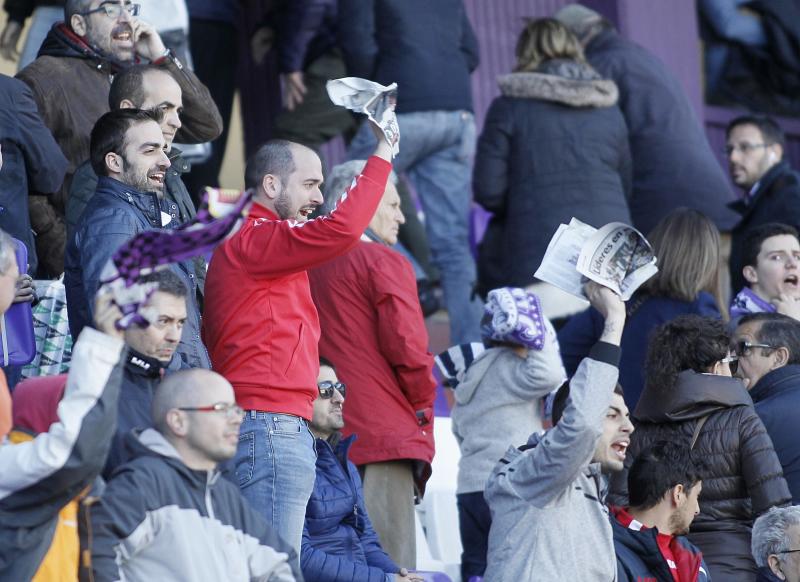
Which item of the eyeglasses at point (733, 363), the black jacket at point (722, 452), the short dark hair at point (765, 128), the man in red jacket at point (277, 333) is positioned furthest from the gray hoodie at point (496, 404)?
the short dark hair at point (765, 128)

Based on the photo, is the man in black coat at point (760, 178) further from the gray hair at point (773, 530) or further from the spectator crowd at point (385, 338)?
the gray hair at point (773, 530)

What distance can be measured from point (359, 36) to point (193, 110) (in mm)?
2062

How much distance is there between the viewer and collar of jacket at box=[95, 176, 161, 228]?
5176 millimetres

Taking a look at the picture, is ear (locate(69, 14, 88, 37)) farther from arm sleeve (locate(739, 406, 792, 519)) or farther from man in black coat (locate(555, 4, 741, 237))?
man in black coat (locate(555, 4, 741, 237))

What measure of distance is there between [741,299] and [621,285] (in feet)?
6.42

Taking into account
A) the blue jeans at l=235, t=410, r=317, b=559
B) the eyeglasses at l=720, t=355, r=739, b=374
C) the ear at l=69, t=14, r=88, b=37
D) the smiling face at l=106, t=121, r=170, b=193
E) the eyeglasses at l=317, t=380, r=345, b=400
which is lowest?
the eyeglasses at l=720, t=355, r=739, b=374

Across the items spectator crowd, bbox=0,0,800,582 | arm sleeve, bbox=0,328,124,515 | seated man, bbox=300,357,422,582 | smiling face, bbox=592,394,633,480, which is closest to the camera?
arm sleeve, bbox=0,328,124,515

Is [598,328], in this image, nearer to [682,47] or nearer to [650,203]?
[650,203]

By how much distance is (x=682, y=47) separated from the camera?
1153cm

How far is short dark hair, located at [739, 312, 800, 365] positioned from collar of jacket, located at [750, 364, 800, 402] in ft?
0.22

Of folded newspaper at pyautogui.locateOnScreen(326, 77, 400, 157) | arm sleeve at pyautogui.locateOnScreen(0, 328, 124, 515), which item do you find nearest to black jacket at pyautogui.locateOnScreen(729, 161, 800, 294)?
folded newspaper at pyautogui.locateOnScreen(326, 77, 400, 157)

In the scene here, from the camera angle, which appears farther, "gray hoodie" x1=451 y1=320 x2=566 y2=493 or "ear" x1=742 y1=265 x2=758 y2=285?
"ear" x1=742 y1=265 x2=758 y2=285

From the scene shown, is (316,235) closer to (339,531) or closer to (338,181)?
(339,531)

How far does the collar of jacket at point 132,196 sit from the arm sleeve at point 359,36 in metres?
3.27
